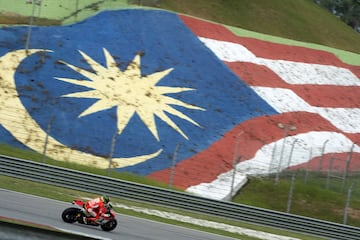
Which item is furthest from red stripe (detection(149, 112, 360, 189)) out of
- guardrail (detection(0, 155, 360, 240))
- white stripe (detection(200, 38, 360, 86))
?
white stripe (detection(200, 38, 360, 86))

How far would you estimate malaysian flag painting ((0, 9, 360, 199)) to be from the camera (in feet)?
96.0

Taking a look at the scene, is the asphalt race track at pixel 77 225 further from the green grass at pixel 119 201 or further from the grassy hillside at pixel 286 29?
the grassy hillside at pixel 286 29

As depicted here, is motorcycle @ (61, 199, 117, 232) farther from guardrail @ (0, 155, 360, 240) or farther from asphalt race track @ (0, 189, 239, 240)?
guardrail @ (0, 155, 360, 240)

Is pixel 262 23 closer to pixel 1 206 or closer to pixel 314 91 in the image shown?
pixel 314 91

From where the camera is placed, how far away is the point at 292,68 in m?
43.2

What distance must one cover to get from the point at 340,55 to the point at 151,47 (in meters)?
16.4

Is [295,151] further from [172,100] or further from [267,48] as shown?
[267,48]

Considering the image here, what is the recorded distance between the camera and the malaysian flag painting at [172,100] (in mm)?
29250

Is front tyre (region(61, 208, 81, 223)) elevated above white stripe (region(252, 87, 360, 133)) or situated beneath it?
situated beneath

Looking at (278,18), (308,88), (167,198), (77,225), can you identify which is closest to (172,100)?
(167,198)

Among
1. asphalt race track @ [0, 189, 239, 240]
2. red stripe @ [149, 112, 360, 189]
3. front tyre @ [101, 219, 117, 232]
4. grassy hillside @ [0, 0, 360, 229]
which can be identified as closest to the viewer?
asphalt race track @ [0, 189, 239, 240]

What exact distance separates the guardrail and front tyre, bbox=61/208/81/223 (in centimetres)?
801

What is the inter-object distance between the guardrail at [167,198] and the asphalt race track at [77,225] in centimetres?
413

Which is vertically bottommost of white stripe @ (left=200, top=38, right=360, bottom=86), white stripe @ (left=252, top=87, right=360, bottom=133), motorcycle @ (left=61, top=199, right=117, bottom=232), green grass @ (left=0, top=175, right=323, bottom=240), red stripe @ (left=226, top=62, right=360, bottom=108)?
green grass @ (left=0, top=175, right=323, bottom=240)
